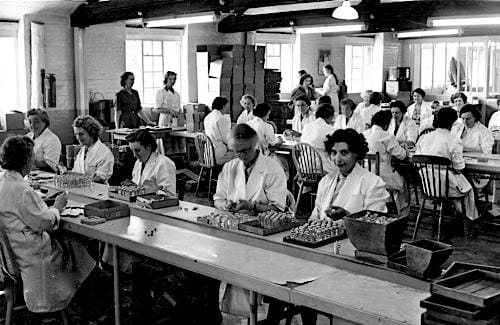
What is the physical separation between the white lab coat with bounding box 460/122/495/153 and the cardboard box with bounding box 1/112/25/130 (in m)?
5.72

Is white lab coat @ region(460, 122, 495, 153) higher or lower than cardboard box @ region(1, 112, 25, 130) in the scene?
lower

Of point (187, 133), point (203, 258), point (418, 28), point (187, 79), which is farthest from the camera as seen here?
point (187, 79)

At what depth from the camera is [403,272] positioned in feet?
8.81

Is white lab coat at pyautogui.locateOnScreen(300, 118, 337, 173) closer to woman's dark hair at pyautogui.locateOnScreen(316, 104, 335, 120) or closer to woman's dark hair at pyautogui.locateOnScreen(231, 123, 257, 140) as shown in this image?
woman's dark hair at pyautogui.locateOnScreen(316, 104, 335, 120)

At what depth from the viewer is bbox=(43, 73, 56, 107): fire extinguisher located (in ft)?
30.6

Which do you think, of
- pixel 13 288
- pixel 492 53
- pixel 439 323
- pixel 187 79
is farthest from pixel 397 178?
pixel 492 53

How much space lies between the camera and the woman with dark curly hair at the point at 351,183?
3652 millimetres

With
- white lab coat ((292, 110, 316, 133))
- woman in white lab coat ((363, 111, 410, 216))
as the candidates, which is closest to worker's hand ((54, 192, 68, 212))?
woman in white lab coat ((363, 111, 410, 216))

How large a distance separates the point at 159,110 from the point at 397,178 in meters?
4.57

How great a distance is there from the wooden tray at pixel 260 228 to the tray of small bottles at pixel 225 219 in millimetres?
71

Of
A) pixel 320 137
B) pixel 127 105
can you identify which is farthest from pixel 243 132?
pixel 127 105

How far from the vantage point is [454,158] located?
19.2 feet

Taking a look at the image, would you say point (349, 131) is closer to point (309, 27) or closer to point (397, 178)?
point (397, 178)

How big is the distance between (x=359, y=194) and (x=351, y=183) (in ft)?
0.29
